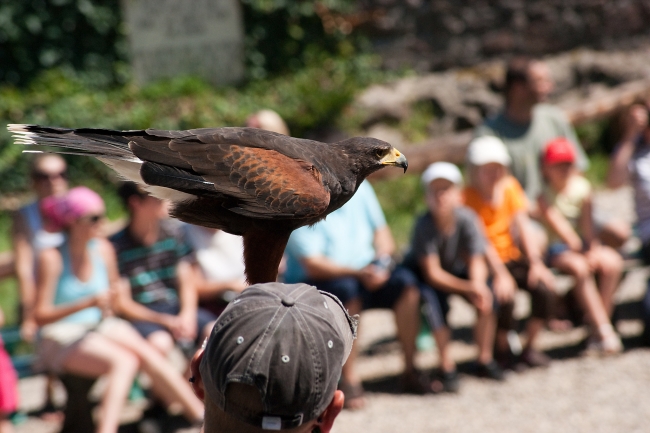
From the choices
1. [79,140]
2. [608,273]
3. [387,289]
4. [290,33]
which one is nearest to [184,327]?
[387,289]

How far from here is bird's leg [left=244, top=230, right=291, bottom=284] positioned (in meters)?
2.71

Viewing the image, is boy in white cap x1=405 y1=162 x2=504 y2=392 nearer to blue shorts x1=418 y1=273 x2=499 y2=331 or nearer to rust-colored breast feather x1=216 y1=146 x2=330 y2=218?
blue shorts x1=418 y1=273 x2=499 y2=331

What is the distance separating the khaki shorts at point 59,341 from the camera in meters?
4.61

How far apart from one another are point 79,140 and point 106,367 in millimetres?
2216

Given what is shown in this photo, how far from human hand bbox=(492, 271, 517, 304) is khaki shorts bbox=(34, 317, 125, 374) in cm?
266

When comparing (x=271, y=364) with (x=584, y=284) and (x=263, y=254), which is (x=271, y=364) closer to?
(x=263, y=254)

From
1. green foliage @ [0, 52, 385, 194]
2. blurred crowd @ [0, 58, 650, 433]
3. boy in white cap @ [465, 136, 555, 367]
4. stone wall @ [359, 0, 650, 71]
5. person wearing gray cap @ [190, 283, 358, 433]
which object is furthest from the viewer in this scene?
stone wall @ [359, 0, 650, 71]

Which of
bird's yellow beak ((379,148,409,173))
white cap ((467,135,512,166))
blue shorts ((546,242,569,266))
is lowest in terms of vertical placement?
blue shorts ((546,242,569,266))

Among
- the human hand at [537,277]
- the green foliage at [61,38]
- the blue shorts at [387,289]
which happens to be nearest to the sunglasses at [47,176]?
the blue shorts at [387,289]

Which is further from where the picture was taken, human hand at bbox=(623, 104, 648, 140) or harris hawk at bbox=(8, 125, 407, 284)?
human hand at bbox=(623, 104, 648, 140)

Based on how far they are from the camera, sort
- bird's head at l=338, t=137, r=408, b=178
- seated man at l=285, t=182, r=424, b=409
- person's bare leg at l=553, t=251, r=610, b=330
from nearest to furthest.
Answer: bird's head at l=338, t=137, r=408, b=178, seated man at l=285, t=182, r=424, b=409, person's bare leg at l=553, t=251, r=610, b=330

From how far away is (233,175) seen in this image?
290 cm


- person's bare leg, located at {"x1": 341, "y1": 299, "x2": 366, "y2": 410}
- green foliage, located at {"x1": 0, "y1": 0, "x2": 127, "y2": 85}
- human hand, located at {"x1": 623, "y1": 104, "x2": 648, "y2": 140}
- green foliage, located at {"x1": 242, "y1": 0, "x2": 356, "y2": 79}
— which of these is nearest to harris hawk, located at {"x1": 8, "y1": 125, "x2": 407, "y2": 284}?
person's bare leg, located at {"x1": 341, "y1": 299, "x2": 366, "y2": 410}

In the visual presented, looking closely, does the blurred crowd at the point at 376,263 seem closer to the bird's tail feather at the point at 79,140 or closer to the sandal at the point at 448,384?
the sandal at the point at 448,384
